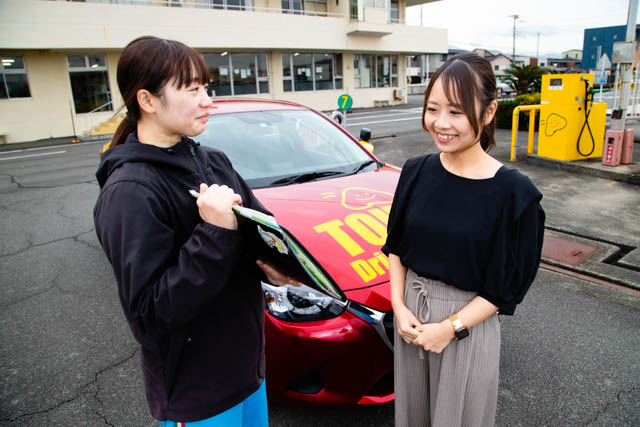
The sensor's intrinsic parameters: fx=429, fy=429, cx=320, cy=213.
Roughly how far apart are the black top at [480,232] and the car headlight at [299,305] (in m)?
0.60

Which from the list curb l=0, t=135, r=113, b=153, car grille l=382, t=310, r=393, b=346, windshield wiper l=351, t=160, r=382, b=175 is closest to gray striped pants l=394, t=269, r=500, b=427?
car grille l=382, t=310, r=393, b=346

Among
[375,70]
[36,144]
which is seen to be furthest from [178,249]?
[375,70]

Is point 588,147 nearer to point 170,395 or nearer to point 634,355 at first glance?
point 634,355

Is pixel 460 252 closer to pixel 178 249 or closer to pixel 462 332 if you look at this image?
pixel 462 332

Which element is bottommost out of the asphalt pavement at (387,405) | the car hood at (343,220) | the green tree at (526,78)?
the asphalt pavement at (387,405)

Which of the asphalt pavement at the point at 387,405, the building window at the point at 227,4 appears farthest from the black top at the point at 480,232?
the building window at the point at 227,4

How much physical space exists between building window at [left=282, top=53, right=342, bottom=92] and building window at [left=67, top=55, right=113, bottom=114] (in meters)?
9.91

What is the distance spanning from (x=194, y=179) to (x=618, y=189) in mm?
7230

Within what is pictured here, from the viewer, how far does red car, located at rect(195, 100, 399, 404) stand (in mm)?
2041

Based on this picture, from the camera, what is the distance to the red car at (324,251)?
204cm

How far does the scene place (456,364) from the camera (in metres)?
1.58

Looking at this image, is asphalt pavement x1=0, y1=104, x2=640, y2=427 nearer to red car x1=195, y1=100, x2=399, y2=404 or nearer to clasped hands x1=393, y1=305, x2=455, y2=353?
red car x1=195, y1=100, x2=399, y2=404

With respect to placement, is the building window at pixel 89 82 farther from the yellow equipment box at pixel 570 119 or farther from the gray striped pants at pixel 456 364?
the gray striped pants at pixel 456 364

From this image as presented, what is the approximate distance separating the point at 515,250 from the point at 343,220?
1.27 metres
